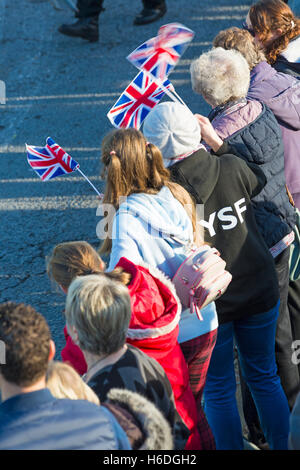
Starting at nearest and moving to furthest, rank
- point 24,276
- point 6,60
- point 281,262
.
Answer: point 281,262 < point 24,276 < point 6,60

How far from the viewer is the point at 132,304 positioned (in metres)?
2.43

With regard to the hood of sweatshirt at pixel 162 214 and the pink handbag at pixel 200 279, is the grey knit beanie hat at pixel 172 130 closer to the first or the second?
the hood of sweatshirt at pixel 162 214

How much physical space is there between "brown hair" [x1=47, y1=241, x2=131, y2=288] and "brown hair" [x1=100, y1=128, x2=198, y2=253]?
0.22 meters

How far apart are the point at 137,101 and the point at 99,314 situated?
177cm

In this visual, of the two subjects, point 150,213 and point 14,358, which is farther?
point 150,213

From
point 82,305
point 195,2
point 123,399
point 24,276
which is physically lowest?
point 24,276

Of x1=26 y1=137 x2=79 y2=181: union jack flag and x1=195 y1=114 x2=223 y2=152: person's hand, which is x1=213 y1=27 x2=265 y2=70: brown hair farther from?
x1=26 y1=137 x2=79 y2=181: union jack flag

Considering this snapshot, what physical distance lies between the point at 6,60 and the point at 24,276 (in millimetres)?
3749

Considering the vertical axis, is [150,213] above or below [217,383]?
above

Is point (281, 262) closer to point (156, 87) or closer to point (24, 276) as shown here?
point (156, 87)

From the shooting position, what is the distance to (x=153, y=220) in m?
2.69

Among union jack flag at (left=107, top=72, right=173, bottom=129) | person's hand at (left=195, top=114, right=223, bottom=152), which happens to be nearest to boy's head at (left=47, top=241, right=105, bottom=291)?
person's hand at (left=195, top=114, right=223, bottom=152)

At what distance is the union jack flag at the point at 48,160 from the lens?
3.53 meters
